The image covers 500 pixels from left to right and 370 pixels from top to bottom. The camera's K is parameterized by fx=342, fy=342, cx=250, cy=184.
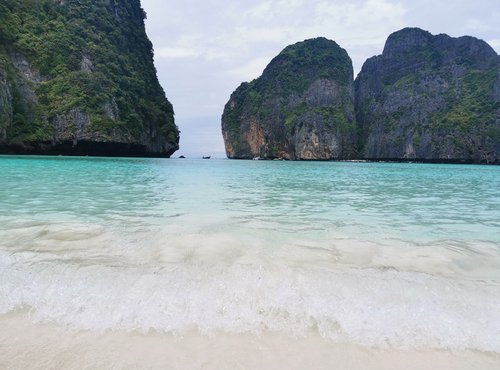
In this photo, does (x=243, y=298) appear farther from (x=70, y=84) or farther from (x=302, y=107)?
(x=302, y=107)

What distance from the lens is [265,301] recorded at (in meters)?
2.44

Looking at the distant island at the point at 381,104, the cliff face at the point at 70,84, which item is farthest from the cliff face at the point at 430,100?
the cliff face at the point at 70,84

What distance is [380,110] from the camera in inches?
3484

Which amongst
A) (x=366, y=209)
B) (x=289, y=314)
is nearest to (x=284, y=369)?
(x=289, y=314)

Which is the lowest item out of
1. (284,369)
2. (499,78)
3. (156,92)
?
(284,369)

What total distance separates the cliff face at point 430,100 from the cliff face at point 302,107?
25.1 feet

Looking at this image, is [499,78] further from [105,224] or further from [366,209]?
[105,224]

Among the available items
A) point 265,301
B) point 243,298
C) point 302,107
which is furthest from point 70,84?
point 302,107

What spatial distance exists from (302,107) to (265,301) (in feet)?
298

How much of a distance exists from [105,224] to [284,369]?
378cm

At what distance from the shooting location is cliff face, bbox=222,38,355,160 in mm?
83688

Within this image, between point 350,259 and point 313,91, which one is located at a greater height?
point 313,91

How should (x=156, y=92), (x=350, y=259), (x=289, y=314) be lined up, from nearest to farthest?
(x=289, y=314) < (x=350, y=259) < (x=156, y=92)

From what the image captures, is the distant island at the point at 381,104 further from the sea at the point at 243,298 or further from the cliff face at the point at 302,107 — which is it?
the sea at the point at 243,298
